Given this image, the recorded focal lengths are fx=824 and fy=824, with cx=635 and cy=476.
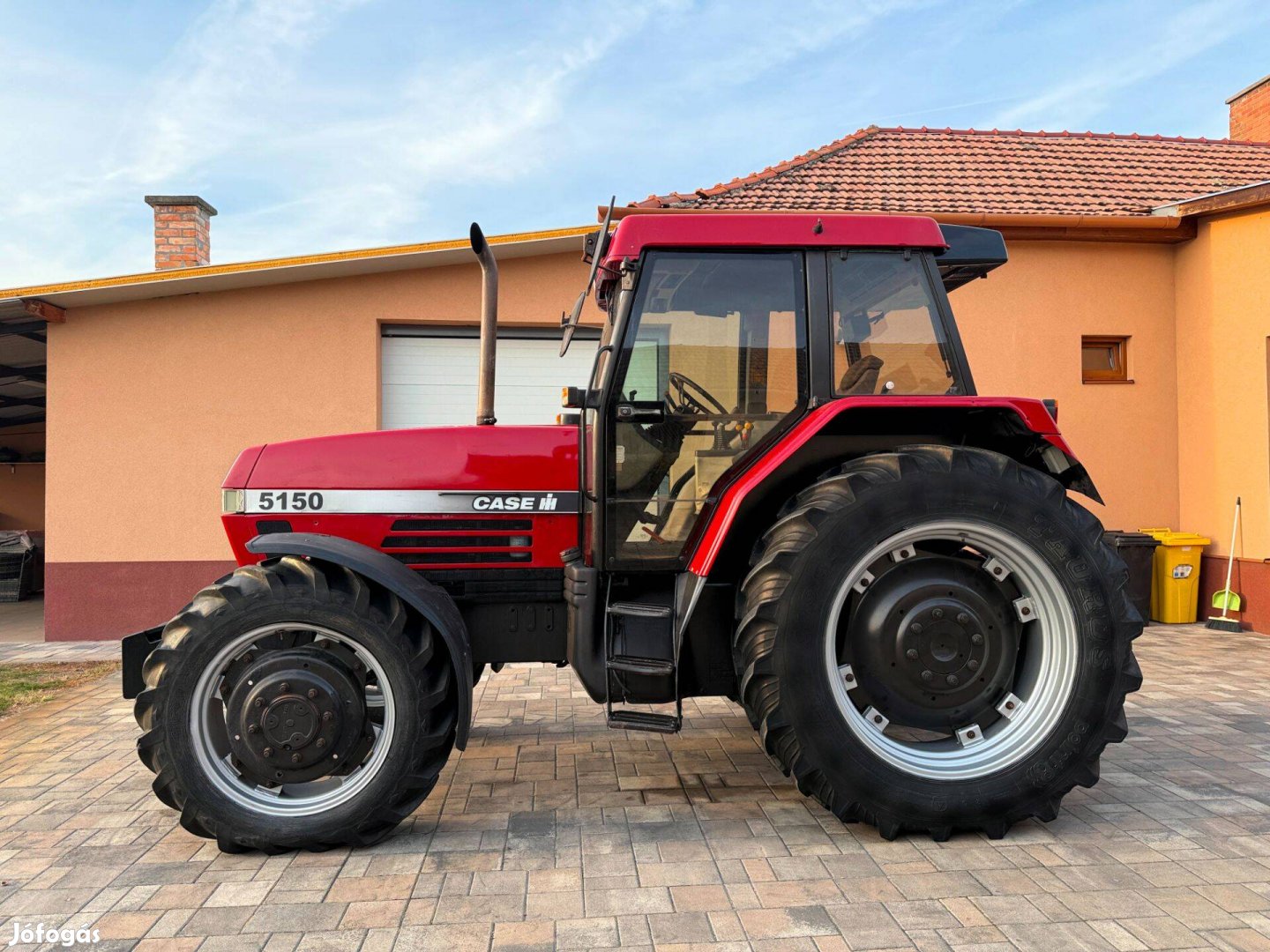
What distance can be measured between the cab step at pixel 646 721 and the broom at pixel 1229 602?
20.7 ft

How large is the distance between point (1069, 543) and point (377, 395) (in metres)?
5.97

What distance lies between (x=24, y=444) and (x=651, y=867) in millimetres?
14756

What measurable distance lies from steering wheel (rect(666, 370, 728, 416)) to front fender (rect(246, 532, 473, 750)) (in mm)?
1141

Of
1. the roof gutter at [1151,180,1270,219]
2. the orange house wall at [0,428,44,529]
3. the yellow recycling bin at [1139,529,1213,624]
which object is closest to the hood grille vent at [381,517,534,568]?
the yellow recycling bin at [1139,529,1213,624]

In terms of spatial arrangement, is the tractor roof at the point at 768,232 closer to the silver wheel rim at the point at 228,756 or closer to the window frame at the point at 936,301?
the window frame at the point at 936,301

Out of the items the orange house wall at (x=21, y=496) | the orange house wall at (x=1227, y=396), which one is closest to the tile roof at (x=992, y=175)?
the orange house wall at (x=1227, y=396)

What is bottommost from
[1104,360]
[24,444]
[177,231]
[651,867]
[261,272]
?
[651,867]

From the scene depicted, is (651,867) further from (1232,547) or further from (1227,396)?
(1227,396)

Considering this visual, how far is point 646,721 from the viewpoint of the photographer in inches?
114

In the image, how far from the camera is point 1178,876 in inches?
102

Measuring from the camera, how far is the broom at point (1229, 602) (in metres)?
6.97

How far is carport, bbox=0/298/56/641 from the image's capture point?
7340 millimetres

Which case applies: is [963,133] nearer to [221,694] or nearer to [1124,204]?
[1124,204]

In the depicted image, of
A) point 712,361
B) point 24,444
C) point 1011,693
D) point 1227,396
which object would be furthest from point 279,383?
point 24,444
